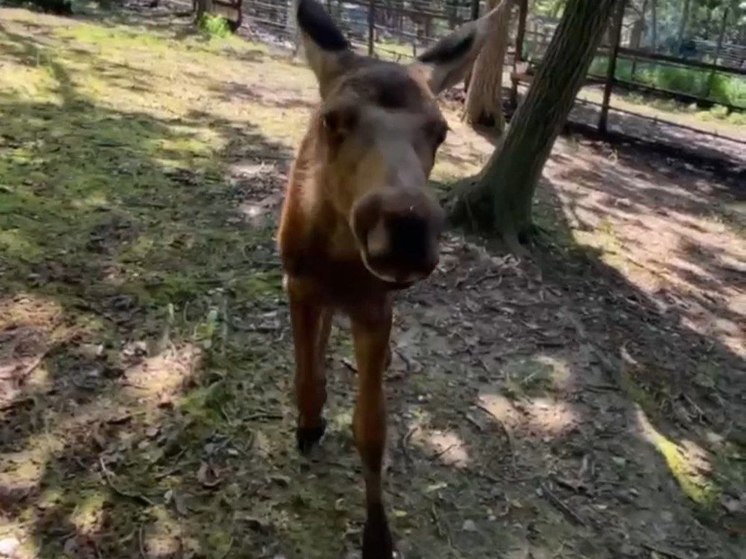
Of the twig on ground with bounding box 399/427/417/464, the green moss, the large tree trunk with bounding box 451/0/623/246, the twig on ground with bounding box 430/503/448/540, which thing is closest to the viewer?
the twig on ground with bounding box 430/503/448/540

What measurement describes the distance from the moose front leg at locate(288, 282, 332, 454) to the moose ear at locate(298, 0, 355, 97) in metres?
0.80

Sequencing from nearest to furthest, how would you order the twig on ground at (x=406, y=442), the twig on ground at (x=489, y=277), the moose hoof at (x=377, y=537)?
the moose hoof at (x=377, y=537), the twig on ground at (x=406, y=442), the twig on ground at (x=489, y=277)

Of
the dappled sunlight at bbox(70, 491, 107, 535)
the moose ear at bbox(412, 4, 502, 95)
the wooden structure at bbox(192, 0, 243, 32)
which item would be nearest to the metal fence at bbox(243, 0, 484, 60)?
the wooden structure at bbox(192, 0, 243, 32)

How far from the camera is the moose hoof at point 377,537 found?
3068 millimetres

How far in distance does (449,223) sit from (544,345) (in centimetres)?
161

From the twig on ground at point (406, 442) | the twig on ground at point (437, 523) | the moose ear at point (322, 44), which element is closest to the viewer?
the moose ear at point (322, 44)

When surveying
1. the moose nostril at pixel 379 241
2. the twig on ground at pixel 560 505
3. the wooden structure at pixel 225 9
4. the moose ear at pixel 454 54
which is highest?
the moose ear at pixel 454 54

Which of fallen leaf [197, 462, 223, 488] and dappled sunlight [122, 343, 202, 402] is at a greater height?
dappled sunlight [122, 343, 202, 402]

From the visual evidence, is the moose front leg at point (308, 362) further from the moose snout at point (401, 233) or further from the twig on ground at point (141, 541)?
the moose snout at point (401, 233)

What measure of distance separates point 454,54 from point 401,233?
1.31 m

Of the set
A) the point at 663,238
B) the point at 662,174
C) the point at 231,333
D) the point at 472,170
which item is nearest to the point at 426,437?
the point at 231,333

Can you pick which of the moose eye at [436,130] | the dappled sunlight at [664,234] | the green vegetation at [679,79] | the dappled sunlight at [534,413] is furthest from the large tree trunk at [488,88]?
the moose eye at [436,130]

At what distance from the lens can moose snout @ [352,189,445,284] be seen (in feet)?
6.93

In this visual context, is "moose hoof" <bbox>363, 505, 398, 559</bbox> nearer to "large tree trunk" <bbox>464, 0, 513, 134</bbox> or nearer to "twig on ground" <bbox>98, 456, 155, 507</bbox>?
"twig on ground" <bbox>98, 456, 155, 507</bbox>
